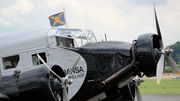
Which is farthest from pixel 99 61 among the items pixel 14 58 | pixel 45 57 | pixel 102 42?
pixel 14 58

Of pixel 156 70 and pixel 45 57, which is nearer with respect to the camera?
pixel 156 70

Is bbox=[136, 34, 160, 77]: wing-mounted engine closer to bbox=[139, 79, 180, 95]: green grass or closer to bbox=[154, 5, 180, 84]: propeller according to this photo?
bbox=[154, 5, 180, 84]: propeller

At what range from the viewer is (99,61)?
15.8 metres

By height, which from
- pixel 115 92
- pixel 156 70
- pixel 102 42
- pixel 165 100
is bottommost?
pixel 165 100

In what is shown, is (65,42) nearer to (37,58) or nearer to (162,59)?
(37,58)

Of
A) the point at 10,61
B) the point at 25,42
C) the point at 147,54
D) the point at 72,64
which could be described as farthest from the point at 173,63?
the point at 10,61

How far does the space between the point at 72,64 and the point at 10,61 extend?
8.74ft

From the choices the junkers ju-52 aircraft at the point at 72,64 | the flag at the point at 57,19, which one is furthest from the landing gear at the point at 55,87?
the flag at the point at 57,19

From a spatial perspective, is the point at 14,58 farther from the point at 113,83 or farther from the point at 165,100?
the point at 165,100

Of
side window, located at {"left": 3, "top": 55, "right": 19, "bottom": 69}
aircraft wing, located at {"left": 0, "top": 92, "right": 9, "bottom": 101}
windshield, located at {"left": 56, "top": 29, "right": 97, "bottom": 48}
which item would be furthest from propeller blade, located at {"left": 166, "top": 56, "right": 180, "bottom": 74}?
aircraft wing, located at {"left": 0, "top": 92, "right": 9, "bottom": 101}

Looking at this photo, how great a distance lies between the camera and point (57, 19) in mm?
20562

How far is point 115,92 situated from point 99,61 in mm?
1887

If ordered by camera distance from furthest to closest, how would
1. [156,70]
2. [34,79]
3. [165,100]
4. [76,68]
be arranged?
[165,100]
[76,68]
[156,70]
[34,79]

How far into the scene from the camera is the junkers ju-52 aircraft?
45.6 ft
